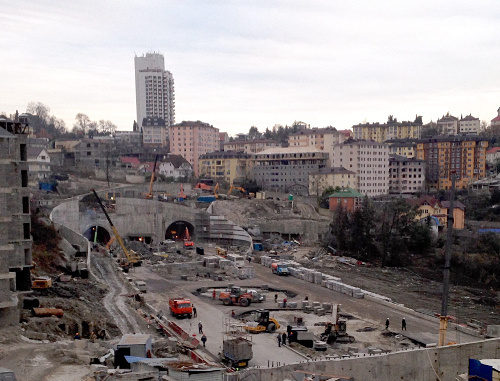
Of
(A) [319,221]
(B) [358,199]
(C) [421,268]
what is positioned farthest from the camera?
(B) [358,199]

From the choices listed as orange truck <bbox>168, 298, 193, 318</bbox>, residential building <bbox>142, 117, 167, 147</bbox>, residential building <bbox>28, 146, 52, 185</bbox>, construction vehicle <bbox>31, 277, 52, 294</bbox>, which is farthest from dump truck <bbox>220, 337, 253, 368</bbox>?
residential building <bbox>142, 117, 167, 147</bbox>

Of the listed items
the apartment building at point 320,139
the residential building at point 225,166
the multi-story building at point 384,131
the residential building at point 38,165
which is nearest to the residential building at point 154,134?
the residential building at point 225,166

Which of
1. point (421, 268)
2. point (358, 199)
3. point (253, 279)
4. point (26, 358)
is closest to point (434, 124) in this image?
point (358, 199)

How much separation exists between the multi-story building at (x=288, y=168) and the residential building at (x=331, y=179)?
1990 mm

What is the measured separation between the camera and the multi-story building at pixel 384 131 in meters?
116

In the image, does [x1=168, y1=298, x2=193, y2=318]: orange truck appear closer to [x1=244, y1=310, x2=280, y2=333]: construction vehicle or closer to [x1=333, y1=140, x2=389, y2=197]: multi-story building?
[x1=244, y1=310, x2=280, y2=333]: construction vehicle

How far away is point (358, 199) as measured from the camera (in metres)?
72.6

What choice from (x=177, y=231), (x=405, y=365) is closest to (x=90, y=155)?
(x=177, y=231)

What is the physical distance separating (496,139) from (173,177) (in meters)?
67.6

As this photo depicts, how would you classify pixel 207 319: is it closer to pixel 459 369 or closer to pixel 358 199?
pixel 459 369

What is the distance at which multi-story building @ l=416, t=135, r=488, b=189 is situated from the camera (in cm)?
9056

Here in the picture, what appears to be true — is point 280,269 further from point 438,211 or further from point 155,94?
point 155,94

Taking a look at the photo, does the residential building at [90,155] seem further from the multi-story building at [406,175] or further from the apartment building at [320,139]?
the multi-story building at [406,175]

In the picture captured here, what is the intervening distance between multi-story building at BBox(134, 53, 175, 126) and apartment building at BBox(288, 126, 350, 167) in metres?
76.7
